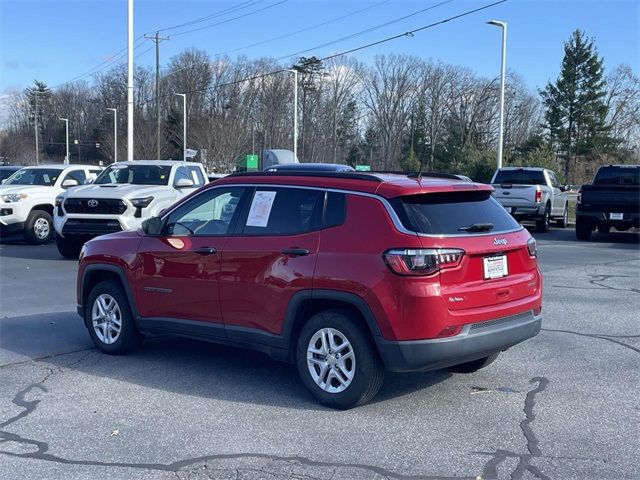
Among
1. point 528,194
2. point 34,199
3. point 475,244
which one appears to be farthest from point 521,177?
point 475,244

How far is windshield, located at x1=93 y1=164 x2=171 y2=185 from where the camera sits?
1521 cm

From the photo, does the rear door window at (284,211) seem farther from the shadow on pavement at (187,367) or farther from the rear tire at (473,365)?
the rear tire at (473,365)

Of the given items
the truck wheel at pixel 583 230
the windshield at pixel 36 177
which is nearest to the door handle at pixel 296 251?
the windshield at pixel 36 177

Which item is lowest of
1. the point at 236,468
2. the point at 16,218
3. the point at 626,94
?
the point at 236,468

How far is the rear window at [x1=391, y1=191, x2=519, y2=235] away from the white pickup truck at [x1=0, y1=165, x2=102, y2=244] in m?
12.0

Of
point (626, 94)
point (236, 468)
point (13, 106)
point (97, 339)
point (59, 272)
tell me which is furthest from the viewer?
point (13, 106)

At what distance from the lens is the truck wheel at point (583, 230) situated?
63.3ft

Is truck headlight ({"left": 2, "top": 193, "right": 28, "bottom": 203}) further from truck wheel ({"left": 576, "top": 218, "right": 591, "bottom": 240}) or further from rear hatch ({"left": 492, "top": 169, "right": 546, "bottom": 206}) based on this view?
truck wheel ({"left": 576, "top": 218, "right": 591, "bottom": 240})

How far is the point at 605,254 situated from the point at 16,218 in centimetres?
1313

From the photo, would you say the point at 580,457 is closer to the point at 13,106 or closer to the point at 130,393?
the point at 130,393

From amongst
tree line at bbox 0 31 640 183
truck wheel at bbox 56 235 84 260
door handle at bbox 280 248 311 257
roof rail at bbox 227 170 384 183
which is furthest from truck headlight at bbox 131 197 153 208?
tree line at bbox 0 31 640 183

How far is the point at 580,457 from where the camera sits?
15.6ft

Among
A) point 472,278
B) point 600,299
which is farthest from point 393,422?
point 600,299

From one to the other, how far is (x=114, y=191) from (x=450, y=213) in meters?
9.74
